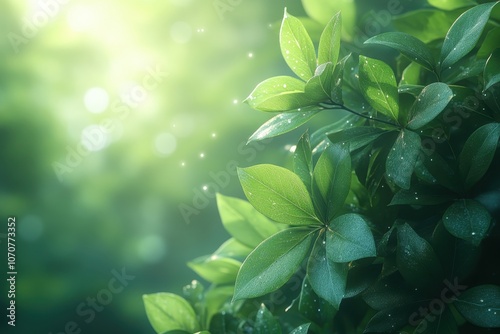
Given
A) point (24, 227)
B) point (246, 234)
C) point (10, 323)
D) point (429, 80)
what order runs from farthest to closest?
point (24, 227)
point (10, 323)
point (246, 234)
point (429, 80)

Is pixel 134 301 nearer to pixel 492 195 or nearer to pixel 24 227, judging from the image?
pixel 24 227

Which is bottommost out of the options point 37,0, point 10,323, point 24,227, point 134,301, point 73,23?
point 134,301

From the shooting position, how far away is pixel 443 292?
50 centimetres

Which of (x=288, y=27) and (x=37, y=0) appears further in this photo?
(x=37, y=0)

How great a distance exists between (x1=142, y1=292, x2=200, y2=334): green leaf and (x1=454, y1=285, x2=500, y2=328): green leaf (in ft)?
1.14

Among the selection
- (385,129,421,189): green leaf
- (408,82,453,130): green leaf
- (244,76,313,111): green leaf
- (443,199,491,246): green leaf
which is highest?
(244,76,313,111): green leaf

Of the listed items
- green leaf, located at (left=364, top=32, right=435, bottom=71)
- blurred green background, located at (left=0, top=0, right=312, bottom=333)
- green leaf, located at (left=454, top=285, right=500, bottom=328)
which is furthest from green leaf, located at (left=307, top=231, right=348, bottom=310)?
blurred green background, located at (left=0, top=0, right=312, bottom=333)

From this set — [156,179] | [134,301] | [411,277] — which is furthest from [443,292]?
[134,301]

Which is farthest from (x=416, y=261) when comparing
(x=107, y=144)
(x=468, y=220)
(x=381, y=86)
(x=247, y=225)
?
(x=107, y=144)

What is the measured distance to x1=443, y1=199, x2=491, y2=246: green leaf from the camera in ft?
1.53

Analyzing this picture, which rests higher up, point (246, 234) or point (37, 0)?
point (37, 0)

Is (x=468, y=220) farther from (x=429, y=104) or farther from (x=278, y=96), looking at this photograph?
(x=278, y=96)

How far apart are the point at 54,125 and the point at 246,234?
99 centimetres

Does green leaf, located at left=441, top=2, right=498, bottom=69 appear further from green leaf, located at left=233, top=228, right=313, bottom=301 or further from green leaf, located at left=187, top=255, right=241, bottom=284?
green leaf, located at left=187, top=255, right=241, bottom=284
